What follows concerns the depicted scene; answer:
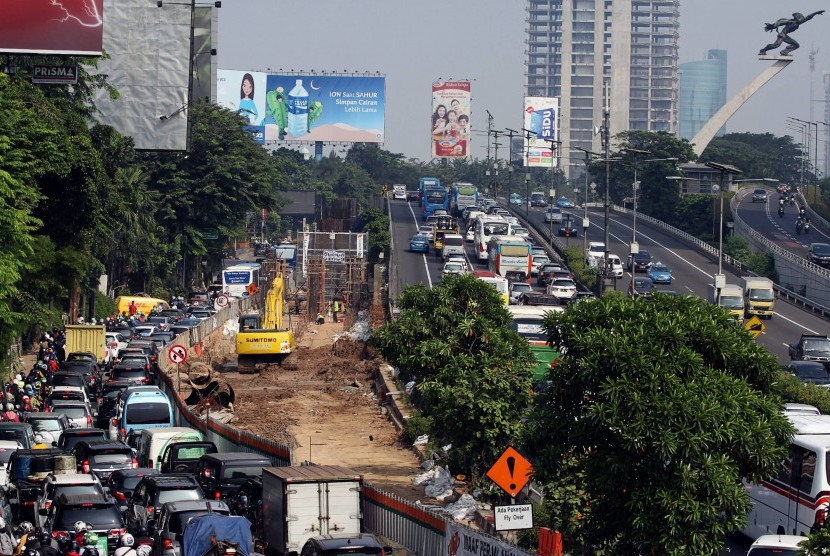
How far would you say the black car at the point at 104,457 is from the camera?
28.3 meters

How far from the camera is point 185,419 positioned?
125 ft

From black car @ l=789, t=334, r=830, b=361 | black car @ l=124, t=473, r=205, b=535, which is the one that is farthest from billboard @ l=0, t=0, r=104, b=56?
black car @ l=789, t=334, r=830, b=361

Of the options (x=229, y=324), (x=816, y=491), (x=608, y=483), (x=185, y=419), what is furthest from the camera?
(x=229, y=324)

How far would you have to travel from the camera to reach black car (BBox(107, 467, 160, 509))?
82.5 ft

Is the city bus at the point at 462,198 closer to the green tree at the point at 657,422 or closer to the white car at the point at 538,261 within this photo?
the white car at the point at 538,261

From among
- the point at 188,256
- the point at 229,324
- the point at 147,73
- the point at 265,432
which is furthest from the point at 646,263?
the point at 265,432

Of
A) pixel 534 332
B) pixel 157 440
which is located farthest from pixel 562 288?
pixel 157 440

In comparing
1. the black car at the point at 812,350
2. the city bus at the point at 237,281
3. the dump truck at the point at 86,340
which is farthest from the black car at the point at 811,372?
the city bus at the point at 237,281

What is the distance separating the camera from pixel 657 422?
1714cm

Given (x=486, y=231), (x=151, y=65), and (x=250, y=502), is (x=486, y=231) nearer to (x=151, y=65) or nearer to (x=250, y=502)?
(x=151, y=65)

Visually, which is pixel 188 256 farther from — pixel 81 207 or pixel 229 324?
pixel 81 207

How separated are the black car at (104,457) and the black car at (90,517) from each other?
6.51 m

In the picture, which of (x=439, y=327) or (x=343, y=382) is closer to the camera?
(x=439, y=327)

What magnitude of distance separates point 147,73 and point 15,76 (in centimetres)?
450
